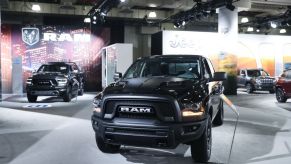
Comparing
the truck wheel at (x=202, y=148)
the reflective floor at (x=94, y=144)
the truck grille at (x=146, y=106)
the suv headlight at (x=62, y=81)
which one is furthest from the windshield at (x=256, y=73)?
the truck grille at (x=146, y=106)

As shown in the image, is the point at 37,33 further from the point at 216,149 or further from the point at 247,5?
the point at 216,149

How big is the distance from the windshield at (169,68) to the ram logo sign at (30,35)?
1575 cm

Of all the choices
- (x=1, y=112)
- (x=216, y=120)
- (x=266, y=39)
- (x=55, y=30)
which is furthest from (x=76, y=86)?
(x=266, y=39)

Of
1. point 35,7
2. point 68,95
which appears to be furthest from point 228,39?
point 35,7

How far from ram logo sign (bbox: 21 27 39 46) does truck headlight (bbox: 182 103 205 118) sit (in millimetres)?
17644

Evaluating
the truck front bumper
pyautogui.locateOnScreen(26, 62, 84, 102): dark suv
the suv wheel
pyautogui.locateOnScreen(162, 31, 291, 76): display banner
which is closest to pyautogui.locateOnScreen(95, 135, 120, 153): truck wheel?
the truck front bumper

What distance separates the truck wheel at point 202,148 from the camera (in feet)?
17.0

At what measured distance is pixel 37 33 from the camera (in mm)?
21031

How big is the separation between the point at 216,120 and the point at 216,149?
2639 mm

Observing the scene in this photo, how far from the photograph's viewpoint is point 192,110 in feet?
15.9

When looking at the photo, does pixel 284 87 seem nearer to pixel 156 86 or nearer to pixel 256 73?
pixel 256 73

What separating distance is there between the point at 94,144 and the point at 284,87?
9.68 metres

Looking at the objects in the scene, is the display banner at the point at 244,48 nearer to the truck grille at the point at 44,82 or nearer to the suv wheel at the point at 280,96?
the suv wheel at the point at 280,96

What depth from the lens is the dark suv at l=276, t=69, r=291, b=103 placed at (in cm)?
1388
